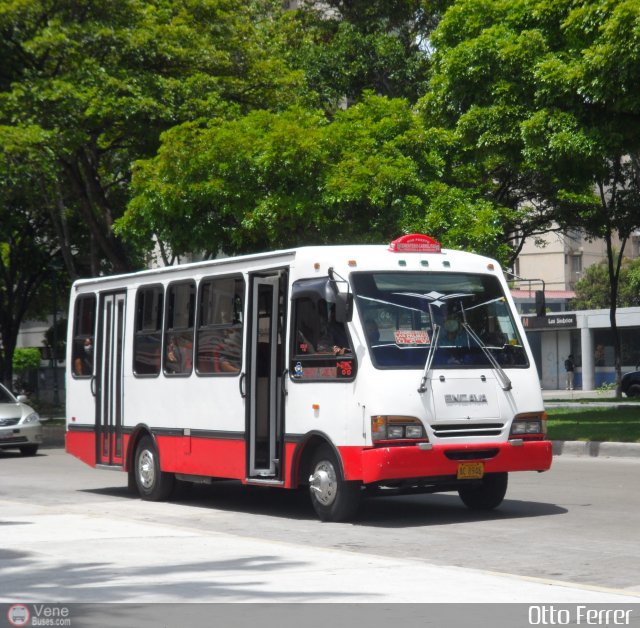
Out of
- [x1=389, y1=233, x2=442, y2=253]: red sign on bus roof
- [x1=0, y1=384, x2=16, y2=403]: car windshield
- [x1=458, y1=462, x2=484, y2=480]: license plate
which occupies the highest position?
[x1=389, y1=233, x2=442, y2=253]: red sign on bus roof

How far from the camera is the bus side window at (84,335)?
17156 mm

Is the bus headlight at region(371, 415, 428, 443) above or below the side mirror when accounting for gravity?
below

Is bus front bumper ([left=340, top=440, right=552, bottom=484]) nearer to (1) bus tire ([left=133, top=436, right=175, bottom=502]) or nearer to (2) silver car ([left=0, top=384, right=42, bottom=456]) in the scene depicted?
(1) bus tire ([left=133, top=436, right=175, bottom=502])

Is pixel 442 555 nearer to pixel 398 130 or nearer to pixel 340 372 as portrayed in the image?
pixel 340 372

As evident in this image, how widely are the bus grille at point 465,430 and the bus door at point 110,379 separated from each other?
556 centimetres

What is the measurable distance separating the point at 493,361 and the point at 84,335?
697 cm

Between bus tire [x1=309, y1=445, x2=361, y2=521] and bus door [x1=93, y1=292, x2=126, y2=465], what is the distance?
4.37m

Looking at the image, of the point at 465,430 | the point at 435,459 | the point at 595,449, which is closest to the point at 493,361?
the point at 465,430

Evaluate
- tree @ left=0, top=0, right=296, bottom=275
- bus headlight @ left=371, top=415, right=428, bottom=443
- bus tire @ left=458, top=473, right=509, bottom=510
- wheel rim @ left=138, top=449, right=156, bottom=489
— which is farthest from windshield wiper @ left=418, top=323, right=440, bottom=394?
tree @ left=0, top=0, right=296, bottom=275

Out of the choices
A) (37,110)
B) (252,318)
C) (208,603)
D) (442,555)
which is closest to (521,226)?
(37,110)

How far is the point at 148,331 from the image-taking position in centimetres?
1572

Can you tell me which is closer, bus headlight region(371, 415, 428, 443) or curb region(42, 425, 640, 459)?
bus headlight region(371, 415, 428, 443)

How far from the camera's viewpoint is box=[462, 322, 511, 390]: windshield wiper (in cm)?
1250

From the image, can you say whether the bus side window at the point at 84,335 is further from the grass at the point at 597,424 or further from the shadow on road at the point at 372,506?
the grass at the point at 597,424
